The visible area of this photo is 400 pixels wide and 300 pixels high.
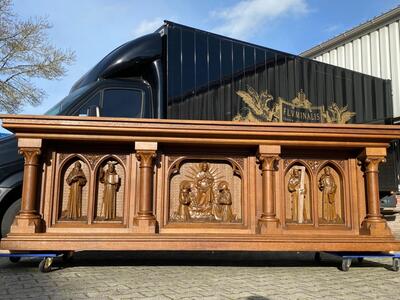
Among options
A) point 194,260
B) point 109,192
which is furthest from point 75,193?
point 194,260

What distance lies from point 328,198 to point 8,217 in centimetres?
461

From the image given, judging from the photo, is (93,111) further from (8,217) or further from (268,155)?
(268,155)

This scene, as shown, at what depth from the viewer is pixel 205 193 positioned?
597 cm

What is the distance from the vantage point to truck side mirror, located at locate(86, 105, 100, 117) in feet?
22.0

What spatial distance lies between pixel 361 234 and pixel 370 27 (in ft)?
30.6

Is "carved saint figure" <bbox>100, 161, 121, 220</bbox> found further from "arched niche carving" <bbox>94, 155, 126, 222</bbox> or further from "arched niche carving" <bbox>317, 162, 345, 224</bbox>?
"arched niche carving" <bbox>317, 162, 345, 224</bbox>

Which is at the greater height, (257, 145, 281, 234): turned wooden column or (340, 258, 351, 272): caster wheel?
(257, 145, 281, 234): turned wooden column

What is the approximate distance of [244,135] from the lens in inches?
224

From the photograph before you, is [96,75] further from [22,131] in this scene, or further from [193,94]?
[22,131]

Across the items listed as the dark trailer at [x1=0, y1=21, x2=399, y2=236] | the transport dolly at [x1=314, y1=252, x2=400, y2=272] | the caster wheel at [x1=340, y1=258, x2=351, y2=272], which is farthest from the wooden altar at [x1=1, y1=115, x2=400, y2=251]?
the dark trailer at [x1=0, y1=21, x2=399, y2=236]

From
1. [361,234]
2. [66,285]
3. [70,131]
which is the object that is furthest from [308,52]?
[66,285]

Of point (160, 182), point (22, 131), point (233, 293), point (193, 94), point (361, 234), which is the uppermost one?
point (193, 94)

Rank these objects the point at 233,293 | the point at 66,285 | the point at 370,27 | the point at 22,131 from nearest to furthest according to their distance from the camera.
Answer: the point at 233,293 → the point at 66,285 → the point at 22,131 → the point at 370,27

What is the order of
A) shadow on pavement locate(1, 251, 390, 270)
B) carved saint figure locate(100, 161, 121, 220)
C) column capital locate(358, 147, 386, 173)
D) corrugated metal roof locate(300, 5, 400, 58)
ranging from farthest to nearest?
corrugated metal roof locate(300, 5, 400, 58) → shadow on pavement locate(1, 251, 390, 270) → column capital locate(358, 147, 386, 173) → carved saint figure locate(100, 161, 121, 220)
